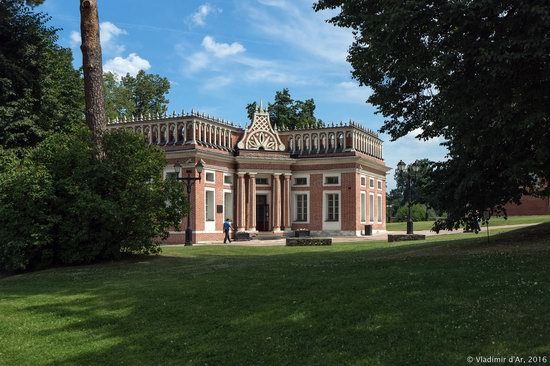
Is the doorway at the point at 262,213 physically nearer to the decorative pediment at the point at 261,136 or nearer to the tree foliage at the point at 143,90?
the decorative pediment at the point at 261,136

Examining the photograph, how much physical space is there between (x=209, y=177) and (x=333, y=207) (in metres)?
10.1

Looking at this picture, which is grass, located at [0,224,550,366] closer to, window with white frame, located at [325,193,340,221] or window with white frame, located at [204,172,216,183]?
window with white frame, located at [204,172,216,183]

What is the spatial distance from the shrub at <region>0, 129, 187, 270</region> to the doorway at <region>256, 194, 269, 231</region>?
921 inches

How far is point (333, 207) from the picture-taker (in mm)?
43062

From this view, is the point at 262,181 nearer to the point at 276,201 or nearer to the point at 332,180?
the point at 276,201

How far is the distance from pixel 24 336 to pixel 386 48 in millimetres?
9018

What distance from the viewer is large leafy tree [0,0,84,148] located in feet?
89.6

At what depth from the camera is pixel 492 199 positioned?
15883mm

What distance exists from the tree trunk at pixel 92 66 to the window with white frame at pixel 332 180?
2509 cm

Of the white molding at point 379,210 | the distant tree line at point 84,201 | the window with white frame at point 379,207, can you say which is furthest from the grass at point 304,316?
the window with white frame at point 379,207

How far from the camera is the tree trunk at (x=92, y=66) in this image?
773 inches

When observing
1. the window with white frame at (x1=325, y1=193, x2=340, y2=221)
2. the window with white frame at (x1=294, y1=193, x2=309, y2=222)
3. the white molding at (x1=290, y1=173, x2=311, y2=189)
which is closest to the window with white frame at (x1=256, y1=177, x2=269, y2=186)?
the white molding at (x1=290, y1=173, x2=311, y2=189)

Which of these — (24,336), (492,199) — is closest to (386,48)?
(492,199)

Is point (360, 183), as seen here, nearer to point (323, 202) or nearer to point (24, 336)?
point (323, 202)
